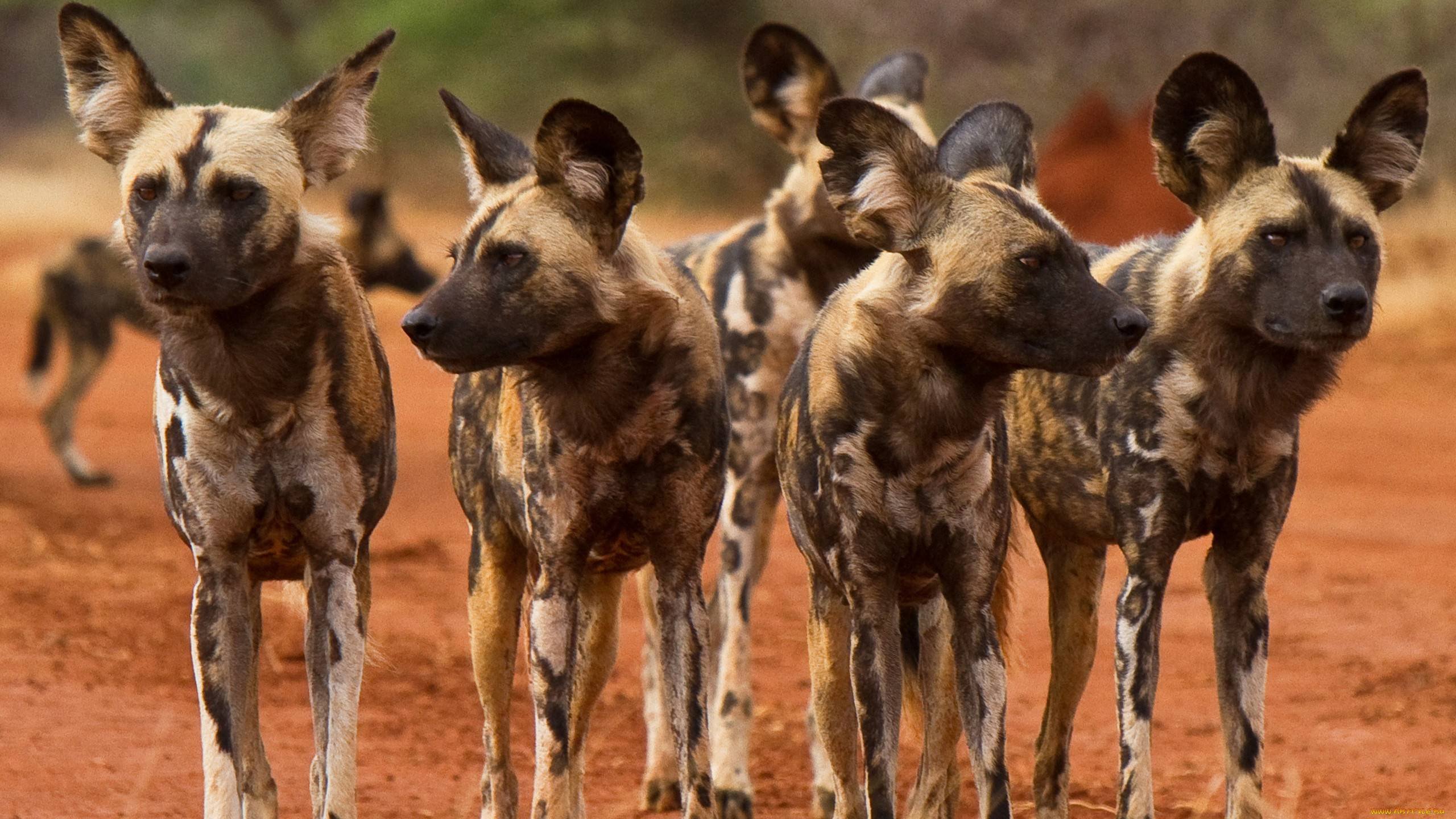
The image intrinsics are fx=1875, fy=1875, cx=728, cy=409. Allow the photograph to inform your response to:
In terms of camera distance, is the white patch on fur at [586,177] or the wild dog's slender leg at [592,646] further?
the wild dog's slender leg at [592,646]

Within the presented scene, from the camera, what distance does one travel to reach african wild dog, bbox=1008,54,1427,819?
3791 millimetres

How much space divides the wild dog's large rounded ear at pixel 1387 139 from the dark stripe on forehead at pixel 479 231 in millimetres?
1711

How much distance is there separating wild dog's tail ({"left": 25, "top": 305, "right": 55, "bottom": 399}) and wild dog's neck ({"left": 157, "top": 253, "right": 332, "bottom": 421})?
7.13 metres

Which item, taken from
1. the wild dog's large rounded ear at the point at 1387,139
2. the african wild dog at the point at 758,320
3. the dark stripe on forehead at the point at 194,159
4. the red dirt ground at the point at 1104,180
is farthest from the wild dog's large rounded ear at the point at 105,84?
the red dirt ground at the point at 1104,180

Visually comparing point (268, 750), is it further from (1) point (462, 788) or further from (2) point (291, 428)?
(2) point (291, 428)

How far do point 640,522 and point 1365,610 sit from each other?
13.8 ft

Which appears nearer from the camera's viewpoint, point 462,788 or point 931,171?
point 931,171

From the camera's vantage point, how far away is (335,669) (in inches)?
153

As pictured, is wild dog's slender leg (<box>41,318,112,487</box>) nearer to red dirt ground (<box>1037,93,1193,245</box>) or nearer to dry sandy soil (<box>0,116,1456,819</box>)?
dry sandy soil (<box>0,116,1456,819</box>)

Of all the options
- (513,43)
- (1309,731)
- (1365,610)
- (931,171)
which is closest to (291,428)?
(931,171)

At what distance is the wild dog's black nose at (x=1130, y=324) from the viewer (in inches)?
135

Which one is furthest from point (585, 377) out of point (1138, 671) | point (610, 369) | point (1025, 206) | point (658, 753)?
point (658, 753)

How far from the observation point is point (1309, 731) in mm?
5508

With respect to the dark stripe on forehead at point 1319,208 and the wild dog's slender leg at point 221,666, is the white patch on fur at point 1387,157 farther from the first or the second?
the wild dog's slender leg at point 221,666
